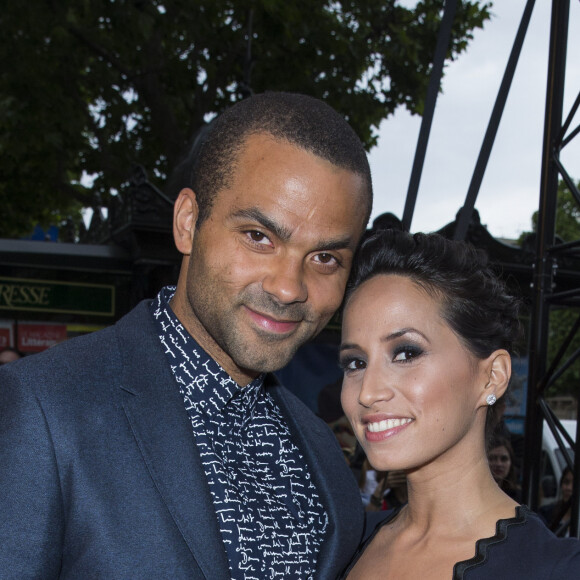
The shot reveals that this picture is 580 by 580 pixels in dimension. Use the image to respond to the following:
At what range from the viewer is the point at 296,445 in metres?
2.32

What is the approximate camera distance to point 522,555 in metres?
1.94

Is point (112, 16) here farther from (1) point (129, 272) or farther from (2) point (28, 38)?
(1) point (129, 272)

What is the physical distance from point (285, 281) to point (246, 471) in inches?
20.6

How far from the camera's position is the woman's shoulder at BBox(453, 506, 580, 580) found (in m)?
1.87

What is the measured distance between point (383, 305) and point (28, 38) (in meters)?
8.64

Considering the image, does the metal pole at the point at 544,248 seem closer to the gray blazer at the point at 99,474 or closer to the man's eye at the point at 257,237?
the man's eye at the point at 257,237

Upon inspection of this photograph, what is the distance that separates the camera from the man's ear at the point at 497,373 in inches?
89.2

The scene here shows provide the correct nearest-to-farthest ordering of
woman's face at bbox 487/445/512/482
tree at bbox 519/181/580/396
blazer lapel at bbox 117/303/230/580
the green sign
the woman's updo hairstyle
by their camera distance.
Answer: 1. blazer lapel at bbox 117/303/230/580
2. the woman's updo hairstyle
3. woman's face at bbox 487/445/512/482
4. the green sign
5. tree at bbox 519/181/580/396

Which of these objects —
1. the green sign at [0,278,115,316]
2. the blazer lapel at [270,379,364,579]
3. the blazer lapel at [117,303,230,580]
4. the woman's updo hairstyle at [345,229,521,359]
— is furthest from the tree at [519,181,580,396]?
the blazer lapel at [117,303,230,580]

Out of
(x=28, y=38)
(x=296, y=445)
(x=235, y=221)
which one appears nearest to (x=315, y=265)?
(x=235, y=221)

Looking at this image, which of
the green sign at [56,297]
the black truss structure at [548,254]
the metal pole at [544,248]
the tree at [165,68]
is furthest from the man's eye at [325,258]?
the tree at [165,68]

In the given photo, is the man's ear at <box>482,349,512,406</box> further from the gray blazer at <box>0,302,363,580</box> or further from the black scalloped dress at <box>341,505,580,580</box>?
the gray blazer at <box>0,302,363,580</box>

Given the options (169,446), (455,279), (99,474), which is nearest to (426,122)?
(455,279)

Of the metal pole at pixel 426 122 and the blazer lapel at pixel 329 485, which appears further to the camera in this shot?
the metal pole at pixel 426 122
